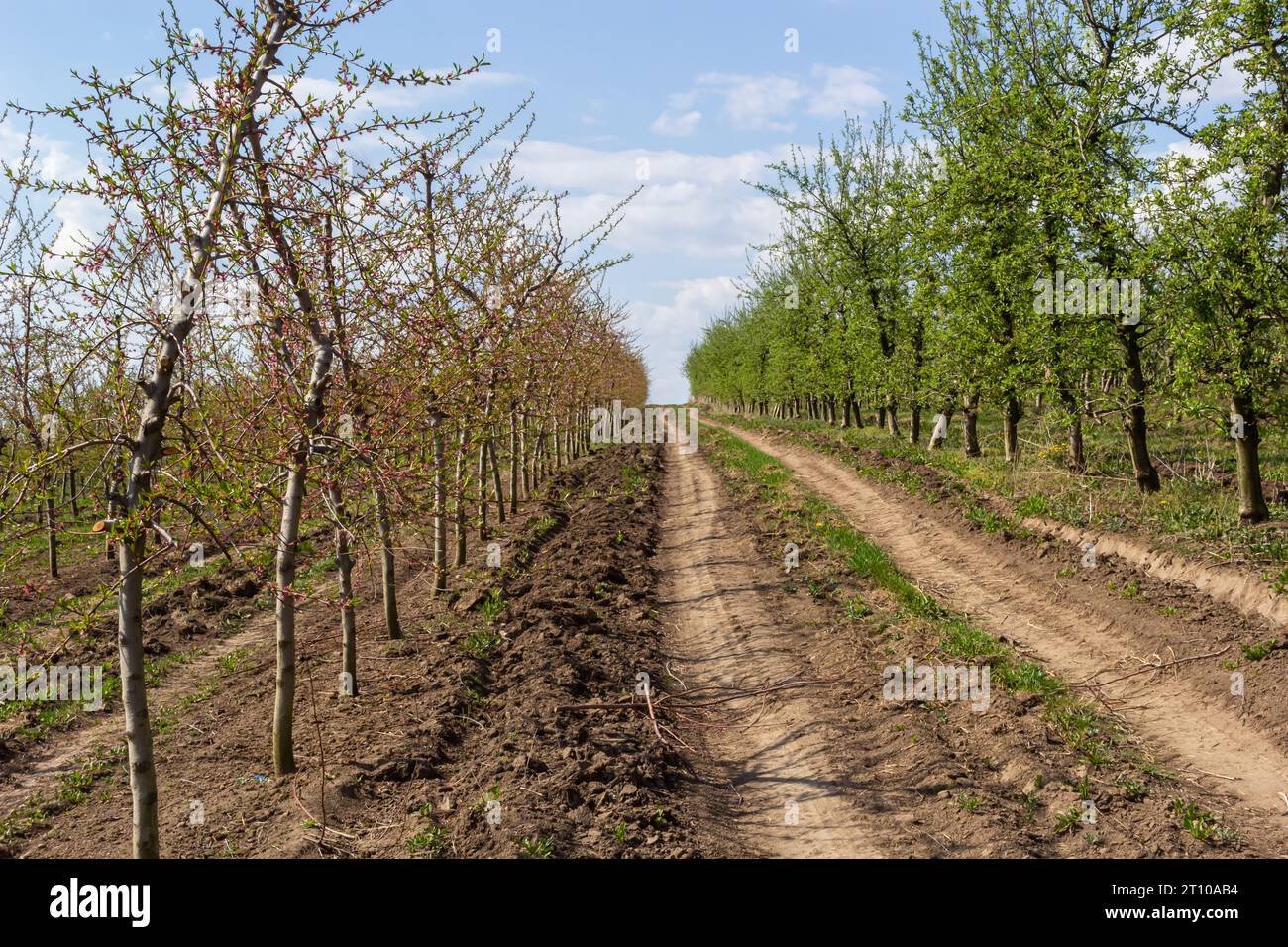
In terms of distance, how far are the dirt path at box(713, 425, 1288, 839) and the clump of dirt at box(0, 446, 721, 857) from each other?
13.2ft

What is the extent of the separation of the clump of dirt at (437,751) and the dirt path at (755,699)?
48 cm

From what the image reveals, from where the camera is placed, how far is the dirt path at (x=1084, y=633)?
6590 mm

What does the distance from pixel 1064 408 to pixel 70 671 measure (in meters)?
15.4

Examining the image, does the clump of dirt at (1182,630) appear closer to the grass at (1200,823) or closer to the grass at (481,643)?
the grass at (1200,823)

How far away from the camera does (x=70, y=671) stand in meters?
9.77

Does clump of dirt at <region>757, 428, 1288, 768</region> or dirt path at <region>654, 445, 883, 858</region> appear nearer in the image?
dirt path at <region>654, 445, 883, 858</region>

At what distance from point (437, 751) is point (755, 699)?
3.02 meters

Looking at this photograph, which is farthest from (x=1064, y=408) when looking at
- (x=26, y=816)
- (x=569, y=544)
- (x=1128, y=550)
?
(x=26, y=816)

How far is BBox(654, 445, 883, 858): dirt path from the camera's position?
5.78m

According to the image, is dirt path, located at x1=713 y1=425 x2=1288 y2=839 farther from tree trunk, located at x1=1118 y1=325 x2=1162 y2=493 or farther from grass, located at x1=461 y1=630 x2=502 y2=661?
grass, located at x1=461 y1=630 x2=502 y2=661

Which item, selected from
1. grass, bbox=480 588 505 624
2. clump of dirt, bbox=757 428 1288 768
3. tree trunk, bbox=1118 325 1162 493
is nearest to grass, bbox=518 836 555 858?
grass, bbox=480 588 505 624

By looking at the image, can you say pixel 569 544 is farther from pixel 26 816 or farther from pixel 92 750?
pixel 26 816

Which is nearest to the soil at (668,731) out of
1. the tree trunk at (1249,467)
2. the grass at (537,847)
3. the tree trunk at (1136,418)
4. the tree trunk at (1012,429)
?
the grass at (537,847)

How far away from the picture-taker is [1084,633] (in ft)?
31.5
